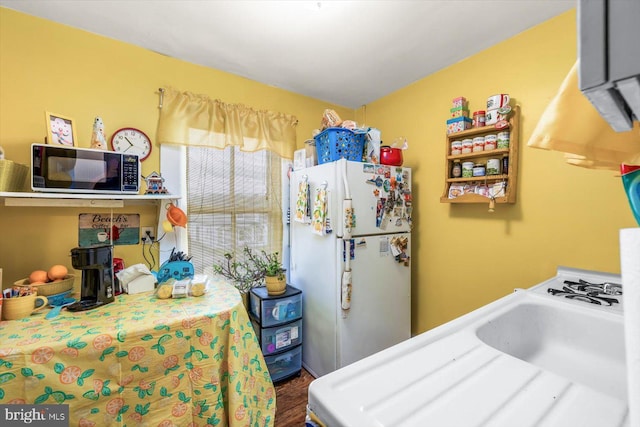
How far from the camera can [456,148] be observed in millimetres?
1980

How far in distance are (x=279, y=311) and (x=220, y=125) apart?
153 cm

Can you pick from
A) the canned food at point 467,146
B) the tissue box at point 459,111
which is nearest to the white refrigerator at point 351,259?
the canned food at point 467,146

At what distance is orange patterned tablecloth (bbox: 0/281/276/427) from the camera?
103 centimetres

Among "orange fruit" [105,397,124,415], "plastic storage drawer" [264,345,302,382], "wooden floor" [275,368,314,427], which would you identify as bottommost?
"wooden floor" [275,368,314,427]

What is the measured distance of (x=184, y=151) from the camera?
205cm

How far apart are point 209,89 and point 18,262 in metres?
1.66

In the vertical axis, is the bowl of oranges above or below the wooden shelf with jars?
below

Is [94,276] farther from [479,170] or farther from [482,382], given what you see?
[479,170]

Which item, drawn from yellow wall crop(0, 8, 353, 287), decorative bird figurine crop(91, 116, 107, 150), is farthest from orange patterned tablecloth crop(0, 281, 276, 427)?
decorative bird figurine crop(91, 116, 107, 150)

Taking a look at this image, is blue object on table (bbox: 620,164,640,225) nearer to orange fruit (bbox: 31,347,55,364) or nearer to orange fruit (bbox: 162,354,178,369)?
orange fruit (bbox: 162,354,178,369)

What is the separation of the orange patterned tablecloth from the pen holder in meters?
0.04

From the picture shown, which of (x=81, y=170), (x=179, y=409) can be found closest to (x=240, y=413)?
(x=179, y=409)

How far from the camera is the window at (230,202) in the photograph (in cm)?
209

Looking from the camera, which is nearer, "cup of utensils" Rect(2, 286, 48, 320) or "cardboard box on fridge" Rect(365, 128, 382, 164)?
"cup of utensils" Rect(2, 286, 48, 320)
